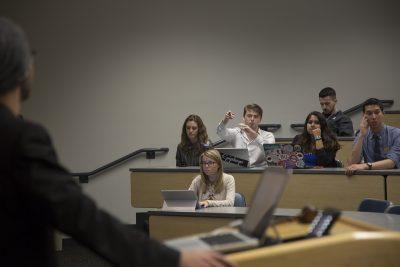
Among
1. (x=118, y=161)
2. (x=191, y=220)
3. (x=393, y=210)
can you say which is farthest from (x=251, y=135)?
(x=393, y=210)

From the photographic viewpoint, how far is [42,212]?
3.72 feet

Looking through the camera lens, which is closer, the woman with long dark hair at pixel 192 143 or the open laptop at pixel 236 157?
the open laptop at pixel 236 157

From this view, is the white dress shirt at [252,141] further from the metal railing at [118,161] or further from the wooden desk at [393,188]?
the metal railing at [118,161]

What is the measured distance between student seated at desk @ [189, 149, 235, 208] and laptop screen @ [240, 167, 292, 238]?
2749 mm

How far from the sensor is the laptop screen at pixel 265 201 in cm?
140

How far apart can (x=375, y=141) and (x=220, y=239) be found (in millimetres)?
3665

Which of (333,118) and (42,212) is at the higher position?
Answer: (333,118)

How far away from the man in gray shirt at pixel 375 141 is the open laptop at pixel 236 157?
969 millimetres

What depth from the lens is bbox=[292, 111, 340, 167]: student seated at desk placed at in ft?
15.9

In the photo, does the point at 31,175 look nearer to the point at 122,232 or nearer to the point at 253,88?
the point at 122,232

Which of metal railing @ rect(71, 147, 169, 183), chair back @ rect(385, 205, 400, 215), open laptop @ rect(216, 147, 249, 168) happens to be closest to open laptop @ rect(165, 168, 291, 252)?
chair back @ rect(385, 205, 400, 215)

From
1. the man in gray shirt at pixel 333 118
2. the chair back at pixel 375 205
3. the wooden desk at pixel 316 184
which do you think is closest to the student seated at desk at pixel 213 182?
the wooden desk at pixel 316 184

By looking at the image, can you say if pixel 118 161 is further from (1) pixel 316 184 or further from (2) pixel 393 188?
(2) pixel 393 188

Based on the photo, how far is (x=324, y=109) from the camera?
5.86 metres
